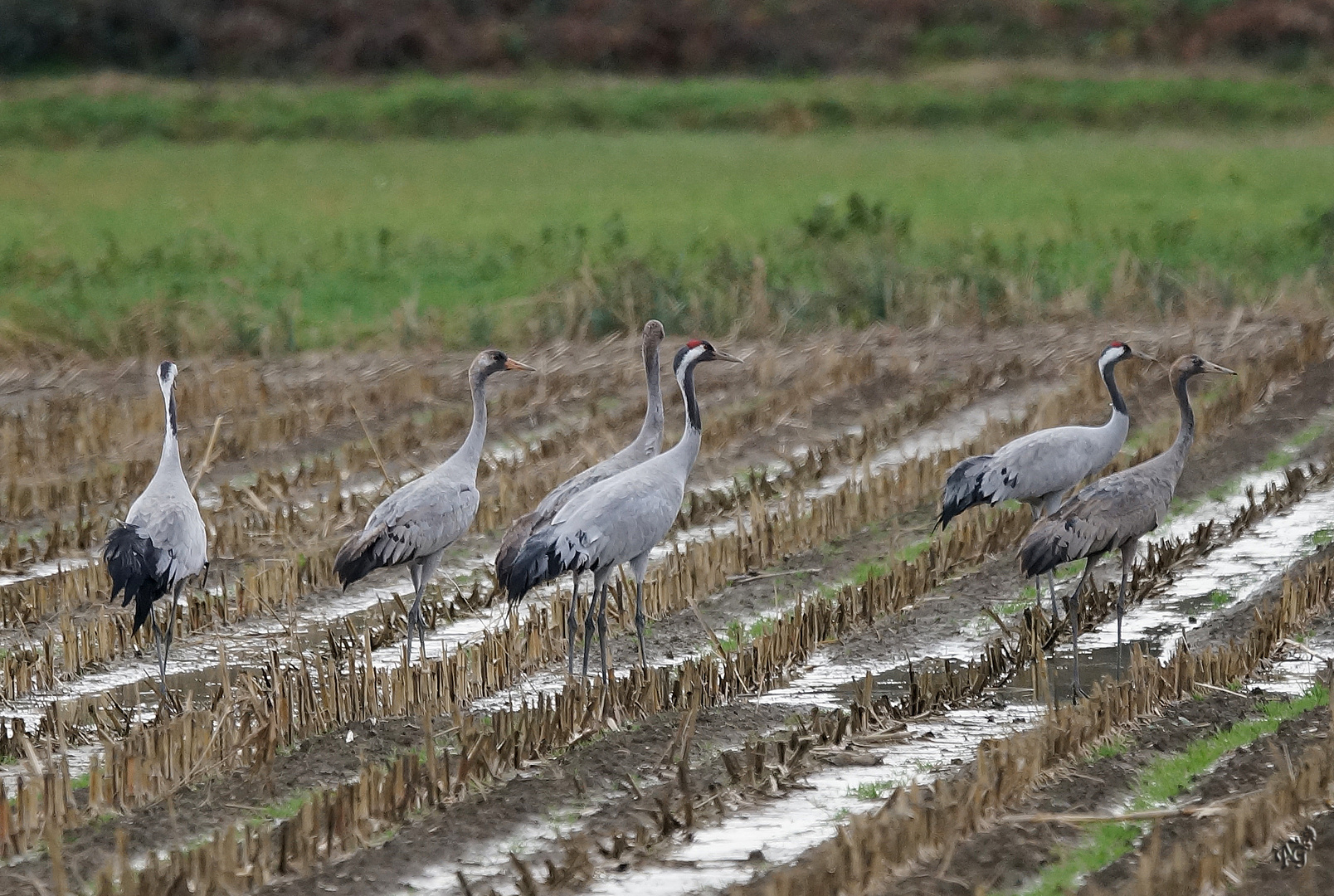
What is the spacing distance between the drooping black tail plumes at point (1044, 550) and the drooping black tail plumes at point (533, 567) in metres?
1.88

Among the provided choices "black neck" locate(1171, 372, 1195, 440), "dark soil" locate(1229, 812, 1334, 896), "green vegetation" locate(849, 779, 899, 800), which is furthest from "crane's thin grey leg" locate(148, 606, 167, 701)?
"black neck" locate(1171, 372, 1195, 440)

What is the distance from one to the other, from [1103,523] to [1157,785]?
2140mm

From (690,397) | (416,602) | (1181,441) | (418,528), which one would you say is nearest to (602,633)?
(416,602)

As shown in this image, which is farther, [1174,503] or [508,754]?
[1174,503]

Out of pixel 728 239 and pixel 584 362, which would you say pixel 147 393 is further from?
pixel 728 239

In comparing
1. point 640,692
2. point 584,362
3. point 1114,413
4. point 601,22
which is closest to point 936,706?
point 640,692

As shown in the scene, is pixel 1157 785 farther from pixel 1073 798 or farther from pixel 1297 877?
pixel 1297 877

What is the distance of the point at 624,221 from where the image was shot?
2469 cm

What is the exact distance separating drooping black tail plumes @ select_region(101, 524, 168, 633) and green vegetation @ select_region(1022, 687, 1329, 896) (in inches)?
146

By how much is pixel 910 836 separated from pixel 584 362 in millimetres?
10545

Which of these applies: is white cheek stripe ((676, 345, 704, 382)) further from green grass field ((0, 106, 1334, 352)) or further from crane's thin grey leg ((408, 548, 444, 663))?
green grass field ((0, 106, 1334, 352))

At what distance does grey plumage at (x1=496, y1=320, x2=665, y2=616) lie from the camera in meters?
7.67

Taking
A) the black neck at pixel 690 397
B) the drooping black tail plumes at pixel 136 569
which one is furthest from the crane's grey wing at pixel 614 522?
the drooping black tail plumes at pixel 136 569

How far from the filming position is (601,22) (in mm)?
39094
